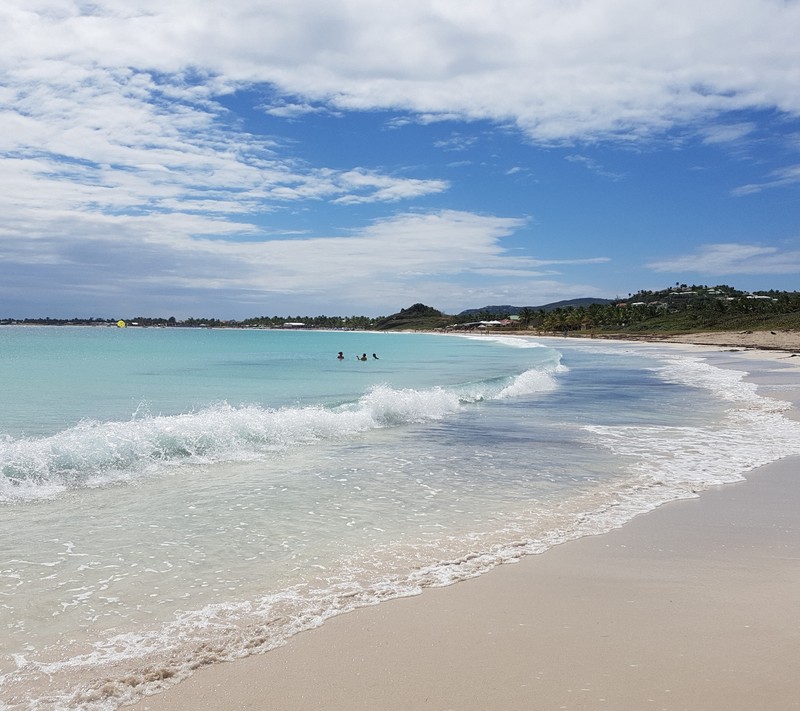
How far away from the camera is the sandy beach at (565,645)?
407cm

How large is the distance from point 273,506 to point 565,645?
17.4 feet

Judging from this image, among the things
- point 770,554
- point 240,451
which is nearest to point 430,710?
point 770,554

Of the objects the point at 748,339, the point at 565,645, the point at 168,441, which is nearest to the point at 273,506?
the point at 168,441

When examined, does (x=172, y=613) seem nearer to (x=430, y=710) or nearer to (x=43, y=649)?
(x=43, y=649)

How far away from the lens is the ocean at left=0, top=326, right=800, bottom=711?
16.5 feet

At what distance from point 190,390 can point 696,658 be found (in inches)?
998

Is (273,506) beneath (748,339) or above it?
beneath

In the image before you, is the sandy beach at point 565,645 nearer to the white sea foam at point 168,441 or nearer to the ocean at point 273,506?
the ocean at point 273,506

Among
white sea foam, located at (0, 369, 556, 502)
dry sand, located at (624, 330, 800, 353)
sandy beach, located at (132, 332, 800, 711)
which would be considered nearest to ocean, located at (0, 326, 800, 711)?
white sea foam, located at (0, 369, 556, 502)

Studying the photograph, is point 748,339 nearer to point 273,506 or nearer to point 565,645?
point 273,506

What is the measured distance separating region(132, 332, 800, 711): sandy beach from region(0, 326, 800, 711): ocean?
1.29 feet

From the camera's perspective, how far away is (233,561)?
265 inches

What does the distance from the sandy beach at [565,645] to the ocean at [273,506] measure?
39 cm

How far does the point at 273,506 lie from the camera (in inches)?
356
